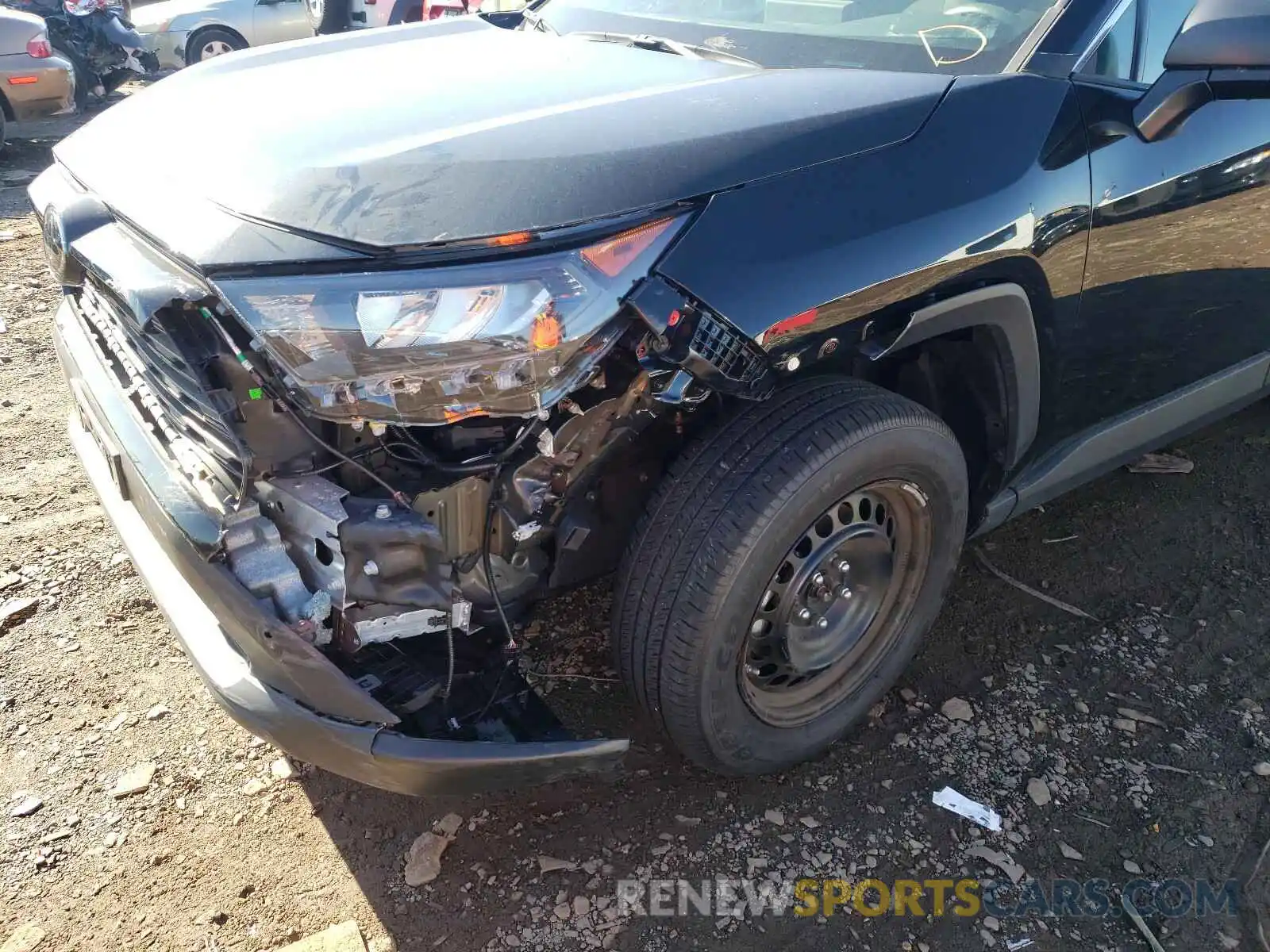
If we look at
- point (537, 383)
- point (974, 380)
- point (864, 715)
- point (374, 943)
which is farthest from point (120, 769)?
point (974, 380)

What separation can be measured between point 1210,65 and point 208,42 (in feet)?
36.7

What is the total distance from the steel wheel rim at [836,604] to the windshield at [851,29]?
103 centimetres

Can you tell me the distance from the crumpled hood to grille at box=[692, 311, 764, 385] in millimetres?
245

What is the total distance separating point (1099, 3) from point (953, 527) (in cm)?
127

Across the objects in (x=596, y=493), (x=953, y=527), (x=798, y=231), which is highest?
(x=798, y=231)

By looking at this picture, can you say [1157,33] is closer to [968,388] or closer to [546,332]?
[968,388]

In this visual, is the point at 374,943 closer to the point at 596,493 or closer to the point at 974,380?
the point at 596,493

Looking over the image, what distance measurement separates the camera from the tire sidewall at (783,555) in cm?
196

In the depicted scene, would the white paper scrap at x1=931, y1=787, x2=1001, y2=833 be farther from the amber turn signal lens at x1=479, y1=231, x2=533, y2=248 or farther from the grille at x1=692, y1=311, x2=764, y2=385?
the amber turn signal lens at x1=479, y1=231, x2=533, y2=248

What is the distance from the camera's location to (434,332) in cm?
162

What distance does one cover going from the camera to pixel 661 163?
A: 1831 mm

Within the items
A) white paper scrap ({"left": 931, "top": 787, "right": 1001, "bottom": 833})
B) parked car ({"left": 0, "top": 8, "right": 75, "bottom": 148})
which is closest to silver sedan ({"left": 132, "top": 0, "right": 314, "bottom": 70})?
parked car ({"left": 0, "top": 8, "right": 75, "bottom": 148})

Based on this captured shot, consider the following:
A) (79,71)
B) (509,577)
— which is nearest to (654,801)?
(509,577)

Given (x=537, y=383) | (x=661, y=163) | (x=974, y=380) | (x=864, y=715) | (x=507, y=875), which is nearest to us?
(x=537, y=383)
